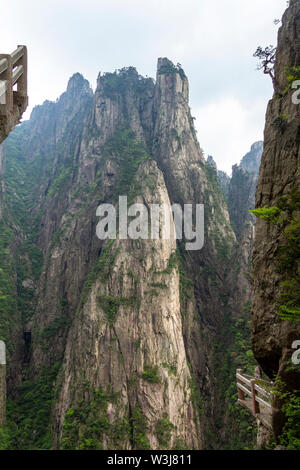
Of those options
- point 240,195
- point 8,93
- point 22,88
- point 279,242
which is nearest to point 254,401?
point 279,242

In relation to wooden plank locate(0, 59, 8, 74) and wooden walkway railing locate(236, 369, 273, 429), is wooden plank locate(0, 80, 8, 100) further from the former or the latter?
wooden walkway railing locate(236, 369, 273, 429)

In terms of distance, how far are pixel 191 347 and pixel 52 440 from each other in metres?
17.1

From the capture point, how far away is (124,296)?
104 feet

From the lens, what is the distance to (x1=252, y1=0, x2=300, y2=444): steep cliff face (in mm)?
6340

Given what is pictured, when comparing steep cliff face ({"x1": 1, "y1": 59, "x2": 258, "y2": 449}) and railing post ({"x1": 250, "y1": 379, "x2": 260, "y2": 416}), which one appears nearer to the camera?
railing post ({"x1": 250, "y1": 379, "x2": 260, "y2": 416})

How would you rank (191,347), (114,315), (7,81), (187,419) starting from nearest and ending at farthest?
1. (7,81)
2. (187,419)
3. (114,315)
4. (191,347)

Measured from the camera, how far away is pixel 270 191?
8.61m

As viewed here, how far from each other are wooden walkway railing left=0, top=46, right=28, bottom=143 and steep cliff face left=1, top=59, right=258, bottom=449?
85.2 ft

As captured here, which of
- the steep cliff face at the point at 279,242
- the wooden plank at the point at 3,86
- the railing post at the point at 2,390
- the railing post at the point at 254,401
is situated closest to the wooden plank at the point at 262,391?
the railing post at the point at 254,401

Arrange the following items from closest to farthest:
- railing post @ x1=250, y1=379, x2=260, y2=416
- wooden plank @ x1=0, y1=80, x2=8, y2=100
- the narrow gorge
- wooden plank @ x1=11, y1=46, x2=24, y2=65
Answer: wooden plank @ x1=0, y1=80, x2=8, y2=100 < wooden plank @ x1=11, y1=46, x2=24, y2=65 < railing post @ x1=250, y1=379, x2=260, y2=416 < the narrow gorge

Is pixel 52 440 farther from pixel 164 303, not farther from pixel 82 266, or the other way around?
pixel 82 266

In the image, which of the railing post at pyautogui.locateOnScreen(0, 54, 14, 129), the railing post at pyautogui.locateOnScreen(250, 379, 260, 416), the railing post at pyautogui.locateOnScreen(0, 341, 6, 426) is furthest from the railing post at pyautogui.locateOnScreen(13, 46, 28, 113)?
the railing post at pyautogui.locateOnScreen(0, 341, 6, 426)

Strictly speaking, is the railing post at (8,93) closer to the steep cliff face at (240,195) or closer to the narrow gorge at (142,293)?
the narrow gorge at (142,293)

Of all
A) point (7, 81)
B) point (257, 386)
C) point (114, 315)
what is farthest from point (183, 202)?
point (7, 81)
